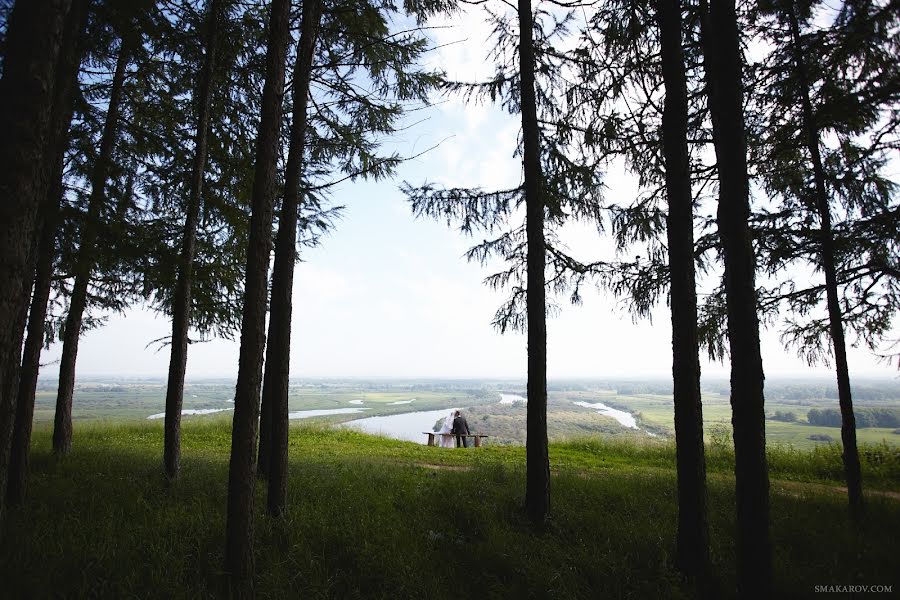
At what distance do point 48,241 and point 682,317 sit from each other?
850 centimetres

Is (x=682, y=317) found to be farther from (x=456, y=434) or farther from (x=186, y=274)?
(x=456, y=434)

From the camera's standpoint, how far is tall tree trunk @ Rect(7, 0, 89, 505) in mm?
4461

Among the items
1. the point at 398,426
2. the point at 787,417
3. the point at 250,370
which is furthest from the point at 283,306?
the point at 398,426

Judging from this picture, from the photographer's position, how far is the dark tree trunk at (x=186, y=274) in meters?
6.64

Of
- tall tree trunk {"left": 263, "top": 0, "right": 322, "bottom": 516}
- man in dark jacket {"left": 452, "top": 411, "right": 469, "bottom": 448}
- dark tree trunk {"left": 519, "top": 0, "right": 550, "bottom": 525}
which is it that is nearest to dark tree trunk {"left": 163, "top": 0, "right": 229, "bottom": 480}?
tall tree trunk {"left": 263, "top": 0, "right": 322, "bottom": 516}

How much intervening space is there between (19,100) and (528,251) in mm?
5347

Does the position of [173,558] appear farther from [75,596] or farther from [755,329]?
[755,329]

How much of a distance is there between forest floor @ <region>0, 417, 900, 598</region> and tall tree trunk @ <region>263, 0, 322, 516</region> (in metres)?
0.55

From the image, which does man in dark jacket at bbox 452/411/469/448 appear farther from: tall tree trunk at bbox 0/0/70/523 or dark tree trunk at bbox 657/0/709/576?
tall tree trunk at bbox 0/0/70/523

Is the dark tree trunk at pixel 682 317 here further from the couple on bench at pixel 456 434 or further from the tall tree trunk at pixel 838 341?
the couple on bench at pixel 456 434

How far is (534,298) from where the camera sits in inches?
235

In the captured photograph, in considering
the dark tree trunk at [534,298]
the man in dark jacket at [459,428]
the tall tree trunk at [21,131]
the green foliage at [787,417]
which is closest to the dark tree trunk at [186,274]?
the tall tree trunk at [21,131]

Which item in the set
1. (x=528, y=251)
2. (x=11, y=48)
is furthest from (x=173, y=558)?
(x=528, y=251)

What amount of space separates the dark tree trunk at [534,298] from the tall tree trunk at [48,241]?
5.67 m
